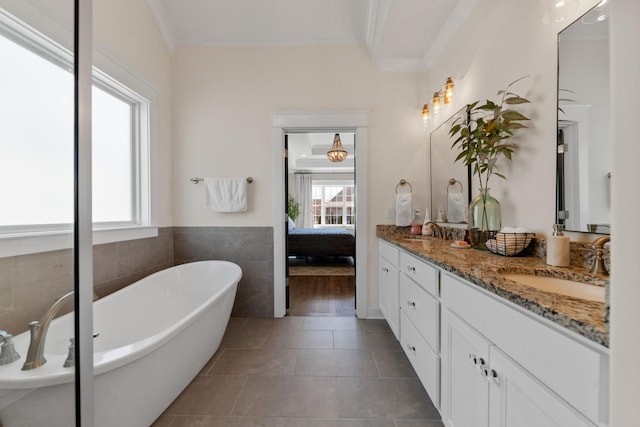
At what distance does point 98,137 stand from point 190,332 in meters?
1.66

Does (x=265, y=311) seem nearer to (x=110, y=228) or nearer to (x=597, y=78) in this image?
(x=110, y=228)

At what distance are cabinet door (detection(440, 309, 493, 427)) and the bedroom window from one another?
6355 mm

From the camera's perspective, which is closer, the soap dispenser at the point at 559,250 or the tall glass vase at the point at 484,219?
the soap dispenser at the point at 559,250

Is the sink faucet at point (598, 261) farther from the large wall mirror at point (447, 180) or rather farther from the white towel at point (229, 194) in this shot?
the white towel at point (229, 194)

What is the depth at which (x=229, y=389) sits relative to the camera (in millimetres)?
1561

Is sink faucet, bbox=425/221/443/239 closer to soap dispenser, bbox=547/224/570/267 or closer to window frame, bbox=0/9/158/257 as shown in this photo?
soap dispenser, bbox=547/224/570/267

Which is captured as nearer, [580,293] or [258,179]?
[580,293]

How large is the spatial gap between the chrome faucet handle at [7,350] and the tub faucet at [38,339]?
30 mm

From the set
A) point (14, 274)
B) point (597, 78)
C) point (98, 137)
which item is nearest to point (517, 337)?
point (597, 78)

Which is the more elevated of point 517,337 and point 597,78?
point 597,78

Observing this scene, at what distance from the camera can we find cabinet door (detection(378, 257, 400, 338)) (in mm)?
1919

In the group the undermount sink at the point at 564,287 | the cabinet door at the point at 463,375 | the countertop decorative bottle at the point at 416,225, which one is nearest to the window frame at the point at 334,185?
the countertop decorative bottle at the point at 416,225

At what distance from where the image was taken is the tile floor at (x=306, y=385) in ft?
4.44

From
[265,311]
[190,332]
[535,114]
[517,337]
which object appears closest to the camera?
[517,337]
